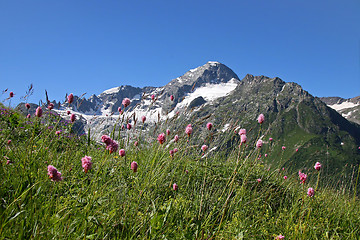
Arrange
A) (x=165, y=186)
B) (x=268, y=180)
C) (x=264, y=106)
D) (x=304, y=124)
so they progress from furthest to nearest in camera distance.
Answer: (x=264, y=106) → (x=304, y=124) → (x=268, y=180) → (x=165, y=186)

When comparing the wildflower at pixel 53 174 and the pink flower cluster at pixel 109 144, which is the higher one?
the pink flower cluster at pixel 109 144

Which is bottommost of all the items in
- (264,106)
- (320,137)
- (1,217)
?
(1,217)

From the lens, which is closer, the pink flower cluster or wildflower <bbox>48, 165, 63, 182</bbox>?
wildflower <bbox>48, 165, 63, 182</bbox>

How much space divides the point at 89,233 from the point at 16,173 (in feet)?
3.33

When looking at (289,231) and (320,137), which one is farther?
(320,137)

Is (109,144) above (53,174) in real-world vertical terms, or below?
above

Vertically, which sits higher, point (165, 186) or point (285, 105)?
point (285, 105)

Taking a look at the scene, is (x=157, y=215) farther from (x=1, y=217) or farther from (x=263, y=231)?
(x=263, y=231)

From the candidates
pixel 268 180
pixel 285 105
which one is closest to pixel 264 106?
pixel 285 105

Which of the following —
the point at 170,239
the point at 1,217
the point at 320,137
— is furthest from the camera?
the point at 320,137

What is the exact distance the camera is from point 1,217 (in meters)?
1.58

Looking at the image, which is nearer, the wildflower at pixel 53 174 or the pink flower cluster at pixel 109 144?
the wildflower at pixel 53 174

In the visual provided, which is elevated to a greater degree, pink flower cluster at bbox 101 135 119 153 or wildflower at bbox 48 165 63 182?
pink flower cluster at bbox 101 135 119 153

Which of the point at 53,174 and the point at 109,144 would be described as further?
the point at 109,144
